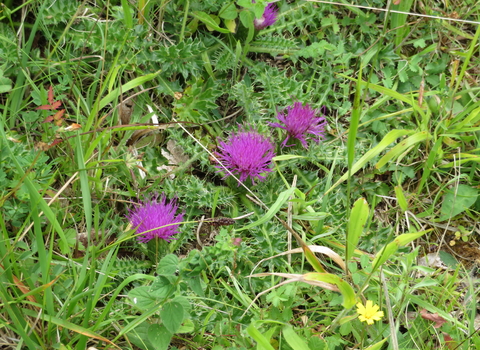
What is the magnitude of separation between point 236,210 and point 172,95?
764mm

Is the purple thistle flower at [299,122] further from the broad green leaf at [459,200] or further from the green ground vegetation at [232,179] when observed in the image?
the broad green leaf at [459,200]

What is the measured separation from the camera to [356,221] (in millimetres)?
1978

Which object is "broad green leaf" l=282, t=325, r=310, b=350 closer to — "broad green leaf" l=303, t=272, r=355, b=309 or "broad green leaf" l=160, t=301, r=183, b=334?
"broad green leaf" l=303, t=272, r=355, b=309

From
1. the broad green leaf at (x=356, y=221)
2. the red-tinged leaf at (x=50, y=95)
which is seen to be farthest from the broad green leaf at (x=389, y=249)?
the red-tinged leaf at (x=50, y=95)

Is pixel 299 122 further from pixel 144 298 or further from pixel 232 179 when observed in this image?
pixel 144 298

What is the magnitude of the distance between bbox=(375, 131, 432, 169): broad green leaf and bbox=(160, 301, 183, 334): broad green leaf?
1.29 meters

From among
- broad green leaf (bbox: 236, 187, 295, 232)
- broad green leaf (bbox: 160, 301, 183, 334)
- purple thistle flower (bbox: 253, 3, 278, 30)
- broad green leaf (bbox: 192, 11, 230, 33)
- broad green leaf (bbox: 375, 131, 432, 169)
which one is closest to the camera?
broad green leaf (bbox: 160, 301, 183, 334)

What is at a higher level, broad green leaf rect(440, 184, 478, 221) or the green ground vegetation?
the green ground vegetation

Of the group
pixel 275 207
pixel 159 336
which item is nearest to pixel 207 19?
pixel 275 207

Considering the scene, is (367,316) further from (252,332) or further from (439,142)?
(439,142)

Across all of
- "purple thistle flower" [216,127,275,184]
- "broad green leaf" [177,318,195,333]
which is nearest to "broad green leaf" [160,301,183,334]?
"broad green leaf" [177,318,195,333]

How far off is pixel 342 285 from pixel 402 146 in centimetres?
98

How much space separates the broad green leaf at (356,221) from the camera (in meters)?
1.93

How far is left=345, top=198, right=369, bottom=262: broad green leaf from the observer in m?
1.93
